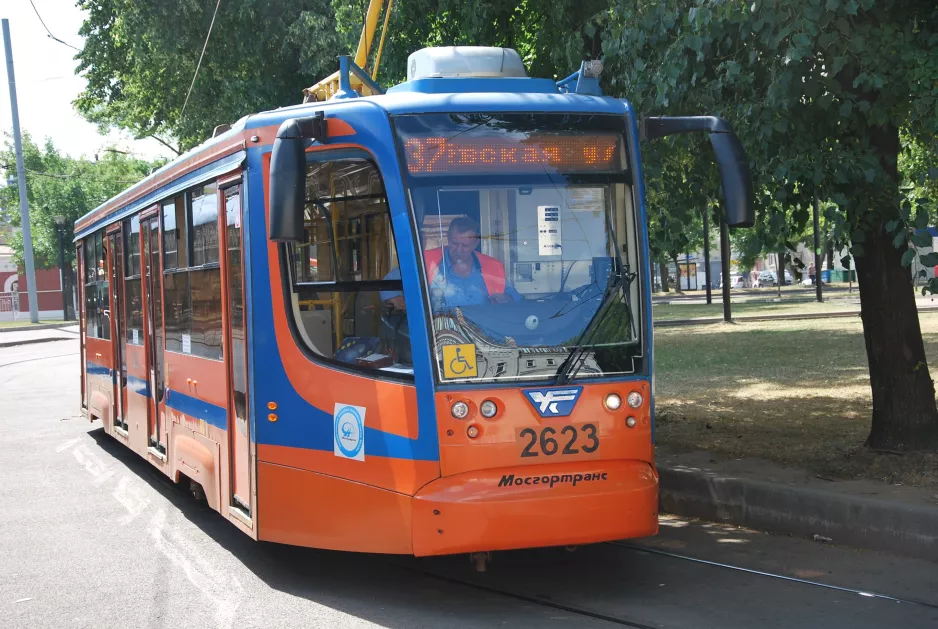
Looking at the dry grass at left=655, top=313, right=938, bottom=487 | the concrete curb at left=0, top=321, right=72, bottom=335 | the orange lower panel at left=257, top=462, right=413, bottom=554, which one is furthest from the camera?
the concrete curb at left=0, top=321, right=72, bottom=335

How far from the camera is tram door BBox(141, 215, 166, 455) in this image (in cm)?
937

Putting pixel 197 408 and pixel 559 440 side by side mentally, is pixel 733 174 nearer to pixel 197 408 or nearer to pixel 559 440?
pixel 559 440

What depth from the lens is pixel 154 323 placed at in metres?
9.59

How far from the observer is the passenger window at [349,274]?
246 inches

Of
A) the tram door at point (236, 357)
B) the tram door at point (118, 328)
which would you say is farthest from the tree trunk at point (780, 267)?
the tram door at point (118, 328)

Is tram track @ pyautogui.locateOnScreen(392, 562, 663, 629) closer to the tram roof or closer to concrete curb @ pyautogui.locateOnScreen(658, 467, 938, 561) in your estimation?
concrete curb @ pyautogui.locateOnScreen(658, 467, 938, 561)

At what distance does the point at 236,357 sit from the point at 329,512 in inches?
53.9

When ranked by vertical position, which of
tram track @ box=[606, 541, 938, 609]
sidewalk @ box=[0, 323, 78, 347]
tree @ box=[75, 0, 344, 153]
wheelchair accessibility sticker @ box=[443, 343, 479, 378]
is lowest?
tram track @ box=[606, 541, 938, 609]

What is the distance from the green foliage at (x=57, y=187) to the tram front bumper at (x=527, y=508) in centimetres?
6358

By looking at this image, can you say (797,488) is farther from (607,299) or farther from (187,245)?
(187,245)

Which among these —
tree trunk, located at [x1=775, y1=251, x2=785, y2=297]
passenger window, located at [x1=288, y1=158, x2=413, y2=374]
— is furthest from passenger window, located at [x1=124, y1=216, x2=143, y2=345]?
tree trunk, located at [x1=775, y1=251, x2=785, y2=297]

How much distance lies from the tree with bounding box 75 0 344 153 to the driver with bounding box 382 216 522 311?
15.9m

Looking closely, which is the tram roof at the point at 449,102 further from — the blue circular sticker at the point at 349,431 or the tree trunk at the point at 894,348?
the tree trunk at the point at 894,348

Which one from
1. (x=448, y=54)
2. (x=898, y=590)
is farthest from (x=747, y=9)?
(x=898, y=590)
